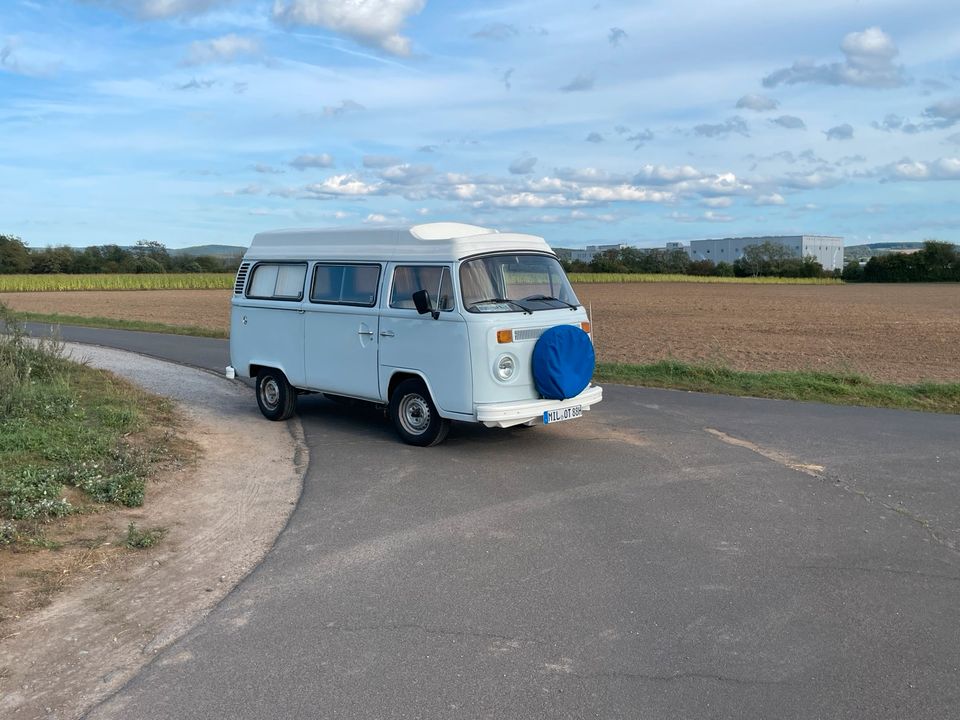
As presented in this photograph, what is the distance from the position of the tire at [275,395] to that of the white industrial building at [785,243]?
142 m

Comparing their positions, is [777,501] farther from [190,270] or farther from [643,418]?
[190,270]

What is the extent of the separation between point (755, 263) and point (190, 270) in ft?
248

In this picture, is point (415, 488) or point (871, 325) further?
point (871, 325)

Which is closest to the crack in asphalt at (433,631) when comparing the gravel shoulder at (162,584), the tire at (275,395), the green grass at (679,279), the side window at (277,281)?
the gravel shoulder at (162,584)

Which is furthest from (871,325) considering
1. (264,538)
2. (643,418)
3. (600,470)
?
(264,538)

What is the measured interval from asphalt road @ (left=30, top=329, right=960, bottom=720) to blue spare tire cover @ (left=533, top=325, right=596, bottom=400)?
70cm

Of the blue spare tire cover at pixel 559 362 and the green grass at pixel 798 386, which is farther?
the green grass at pixel 798 386

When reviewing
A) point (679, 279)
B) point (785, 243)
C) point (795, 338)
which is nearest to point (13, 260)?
point (679, 279)

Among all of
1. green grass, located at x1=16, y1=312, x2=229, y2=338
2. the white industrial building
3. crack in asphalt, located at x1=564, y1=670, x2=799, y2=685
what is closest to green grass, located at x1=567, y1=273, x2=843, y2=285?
the white industrial building

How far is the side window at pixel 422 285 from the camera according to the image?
9.23 meters

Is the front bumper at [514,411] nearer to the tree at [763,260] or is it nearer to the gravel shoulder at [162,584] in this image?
the gravel shoulder at [162,584]

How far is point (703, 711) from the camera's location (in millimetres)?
3871

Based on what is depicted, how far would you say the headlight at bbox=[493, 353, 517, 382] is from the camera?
29.5 ft

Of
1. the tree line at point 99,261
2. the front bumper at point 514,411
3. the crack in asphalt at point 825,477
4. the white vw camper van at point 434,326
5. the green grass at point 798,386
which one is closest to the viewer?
the crack in asphalt at point 825,477
